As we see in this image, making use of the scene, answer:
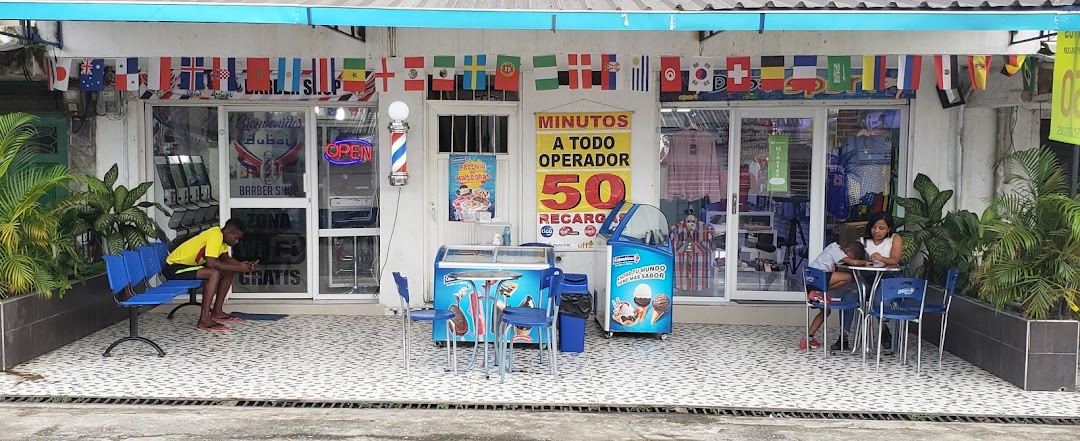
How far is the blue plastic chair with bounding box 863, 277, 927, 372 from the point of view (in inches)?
282

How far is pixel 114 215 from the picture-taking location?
8.41 m

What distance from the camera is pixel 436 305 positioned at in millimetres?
7625

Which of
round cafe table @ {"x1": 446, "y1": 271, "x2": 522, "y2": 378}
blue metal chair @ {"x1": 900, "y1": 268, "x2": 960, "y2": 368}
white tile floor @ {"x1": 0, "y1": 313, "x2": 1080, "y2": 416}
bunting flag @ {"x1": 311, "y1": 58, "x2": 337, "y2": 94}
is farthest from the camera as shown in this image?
bunting flag @ {"x1": 311, "y1": 58, "x2": 337, "y2": 94}

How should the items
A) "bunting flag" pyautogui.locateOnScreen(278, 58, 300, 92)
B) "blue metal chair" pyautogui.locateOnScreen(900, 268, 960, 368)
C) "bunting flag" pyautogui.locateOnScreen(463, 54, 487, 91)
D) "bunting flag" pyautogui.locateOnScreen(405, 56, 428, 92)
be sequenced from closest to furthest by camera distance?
"blue metal chair" pyautogui.locateOnScreen(900, 268, 960, 368) < "bunting flag" pyautogui.locateOnScreen(278, 58, 300, 92) < "bunting flag" pyautogui.locateOnScreen(463, 54, 487, 91) < "bunting flag" pyautogui.locateOnScreen(405, 56, 428, 92)

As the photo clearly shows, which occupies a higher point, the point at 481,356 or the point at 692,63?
the point at 692,63

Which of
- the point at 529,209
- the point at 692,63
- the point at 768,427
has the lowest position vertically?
the point at 768,427

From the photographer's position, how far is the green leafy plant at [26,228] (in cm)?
721

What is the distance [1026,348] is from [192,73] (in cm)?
751

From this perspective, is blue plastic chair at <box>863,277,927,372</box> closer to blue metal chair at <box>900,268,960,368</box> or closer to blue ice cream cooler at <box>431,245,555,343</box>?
blue metal chair at <box>900,268,960,368</box>

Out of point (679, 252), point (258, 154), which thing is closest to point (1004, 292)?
point (679, 252)

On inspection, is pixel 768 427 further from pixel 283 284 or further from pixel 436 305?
pixel 283 284

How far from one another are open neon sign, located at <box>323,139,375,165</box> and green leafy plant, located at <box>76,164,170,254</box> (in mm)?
1753

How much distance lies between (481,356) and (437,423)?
1854 millimetres

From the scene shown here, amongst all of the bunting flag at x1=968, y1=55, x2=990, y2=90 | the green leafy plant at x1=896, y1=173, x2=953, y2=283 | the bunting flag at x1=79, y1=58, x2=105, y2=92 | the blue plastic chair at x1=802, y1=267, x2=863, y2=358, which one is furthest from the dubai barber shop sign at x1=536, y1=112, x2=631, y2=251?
the bunting flag at x1=79, y1=58, x2=105, y2=92
